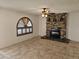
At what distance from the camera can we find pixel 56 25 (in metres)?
7.09

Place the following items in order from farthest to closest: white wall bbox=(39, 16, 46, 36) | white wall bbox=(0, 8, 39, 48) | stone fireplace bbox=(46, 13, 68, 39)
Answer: white wall bbox=(39, 16, 46, 36), stone fireplace bbox=(46, 13, 68, 39), white wall bbox=(0, 8, 39, 48)

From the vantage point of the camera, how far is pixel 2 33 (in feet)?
15.9

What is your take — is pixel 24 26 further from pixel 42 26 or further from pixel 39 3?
pixel 39 3

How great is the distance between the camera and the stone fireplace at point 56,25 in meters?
6.75

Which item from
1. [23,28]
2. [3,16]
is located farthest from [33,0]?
[23,28]

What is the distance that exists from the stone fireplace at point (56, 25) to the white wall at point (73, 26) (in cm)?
38

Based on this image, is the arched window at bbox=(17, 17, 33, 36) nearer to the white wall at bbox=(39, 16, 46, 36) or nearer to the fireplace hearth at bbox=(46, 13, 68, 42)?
the white wall at bbox=(39, 16, 46, 36)

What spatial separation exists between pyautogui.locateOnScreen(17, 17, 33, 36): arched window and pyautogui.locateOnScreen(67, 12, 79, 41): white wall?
3.10m

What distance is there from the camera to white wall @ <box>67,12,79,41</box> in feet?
20.9

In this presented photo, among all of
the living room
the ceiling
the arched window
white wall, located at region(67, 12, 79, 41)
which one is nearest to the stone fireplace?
the living room

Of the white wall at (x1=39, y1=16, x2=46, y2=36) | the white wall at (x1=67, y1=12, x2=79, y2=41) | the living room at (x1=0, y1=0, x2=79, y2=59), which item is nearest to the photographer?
the living room at (x1=0, y1=0, x2=79, y2=59)

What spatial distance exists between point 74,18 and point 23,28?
3878mm

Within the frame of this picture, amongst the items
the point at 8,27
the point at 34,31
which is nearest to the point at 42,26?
the point at 34,31

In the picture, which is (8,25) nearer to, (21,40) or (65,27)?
(21,40)
